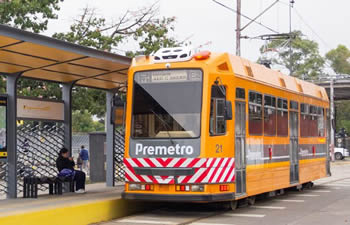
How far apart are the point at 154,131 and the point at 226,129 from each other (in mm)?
1508

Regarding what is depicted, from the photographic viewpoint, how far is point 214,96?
14062 millimetres

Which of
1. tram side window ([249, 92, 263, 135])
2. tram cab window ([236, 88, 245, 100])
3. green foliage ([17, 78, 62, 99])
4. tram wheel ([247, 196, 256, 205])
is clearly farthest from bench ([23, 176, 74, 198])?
green foliage ([17, 78, 62, 99])

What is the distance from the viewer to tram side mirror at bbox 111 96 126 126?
14922 mm

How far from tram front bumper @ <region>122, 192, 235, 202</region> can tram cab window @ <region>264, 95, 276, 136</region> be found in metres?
2.98

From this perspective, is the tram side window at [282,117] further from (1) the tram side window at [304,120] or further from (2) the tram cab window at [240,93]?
(2) the tram cab window at [240,93]

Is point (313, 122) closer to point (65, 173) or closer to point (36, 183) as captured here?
point (65, 173)

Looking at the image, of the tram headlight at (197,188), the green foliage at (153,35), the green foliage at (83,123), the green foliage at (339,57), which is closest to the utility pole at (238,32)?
the green foliage at (153,35)

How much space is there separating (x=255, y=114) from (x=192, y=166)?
9.28 ft

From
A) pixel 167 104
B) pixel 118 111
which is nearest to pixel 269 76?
pixel 167 104

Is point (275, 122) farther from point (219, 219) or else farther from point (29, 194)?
point (29, 194)

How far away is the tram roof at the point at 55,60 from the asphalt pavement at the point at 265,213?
342 centimetres

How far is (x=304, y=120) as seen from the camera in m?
20.2

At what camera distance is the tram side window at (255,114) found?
15.6 metres

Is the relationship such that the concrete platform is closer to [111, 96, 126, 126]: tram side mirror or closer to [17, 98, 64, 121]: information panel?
[111, 96, 126, 126]: tram side mirror
